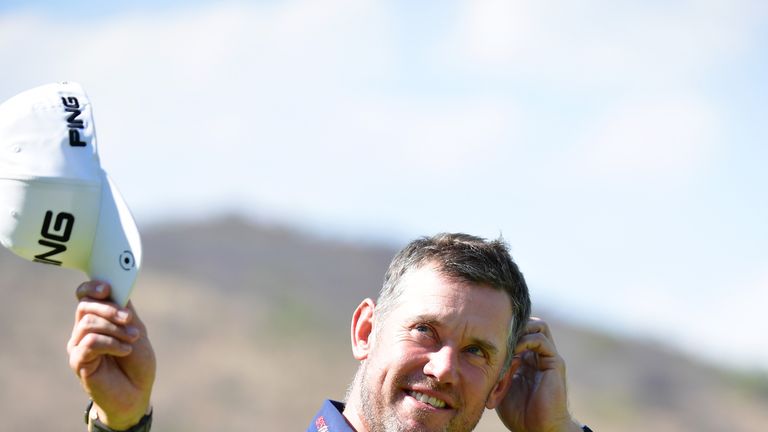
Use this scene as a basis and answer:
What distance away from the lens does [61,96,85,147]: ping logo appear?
4.51m

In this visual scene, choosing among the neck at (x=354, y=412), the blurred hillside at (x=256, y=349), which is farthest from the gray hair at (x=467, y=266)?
the blurred hillside at (x=256, y=349)

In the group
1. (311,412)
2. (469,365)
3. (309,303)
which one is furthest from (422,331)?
(309,303)

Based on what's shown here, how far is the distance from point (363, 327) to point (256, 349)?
3739 centimetres

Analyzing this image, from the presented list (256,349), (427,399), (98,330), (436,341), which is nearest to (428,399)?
(427,399)

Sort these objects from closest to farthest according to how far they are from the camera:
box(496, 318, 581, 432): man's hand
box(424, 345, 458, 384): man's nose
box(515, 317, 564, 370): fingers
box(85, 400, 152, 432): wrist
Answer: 1. box(85, 400, 152, 432): wrist
2. box(424, 345, 458, 384): man's nose
3. box(515, 317, 564, 370): fingers
4. box(496, 318, 581, 432): man's hand

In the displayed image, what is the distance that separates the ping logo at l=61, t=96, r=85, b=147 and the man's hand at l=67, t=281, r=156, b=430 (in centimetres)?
54

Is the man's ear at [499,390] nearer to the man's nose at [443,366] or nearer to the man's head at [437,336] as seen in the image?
the man's head at [437,336]

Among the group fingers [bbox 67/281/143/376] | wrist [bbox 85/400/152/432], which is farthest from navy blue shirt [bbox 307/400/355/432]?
fingers [bbox 67/281/143/376]

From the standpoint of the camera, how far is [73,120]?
15.0 ft

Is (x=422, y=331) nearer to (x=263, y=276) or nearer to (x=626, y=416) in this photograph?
(x=626, y=416)

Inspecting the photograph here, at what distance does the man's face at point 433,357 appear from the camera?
201 inches

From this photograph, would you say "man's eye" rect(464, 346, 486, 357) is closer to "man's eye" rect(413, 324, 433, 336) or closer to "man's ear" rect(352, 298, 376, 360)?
"man's eye" rect(413, 324, 433, 336)

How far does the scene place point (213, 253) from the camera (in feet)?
171

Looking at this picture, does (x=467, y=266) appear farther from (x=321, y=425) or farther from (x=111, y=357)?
(x=111, y=357)
